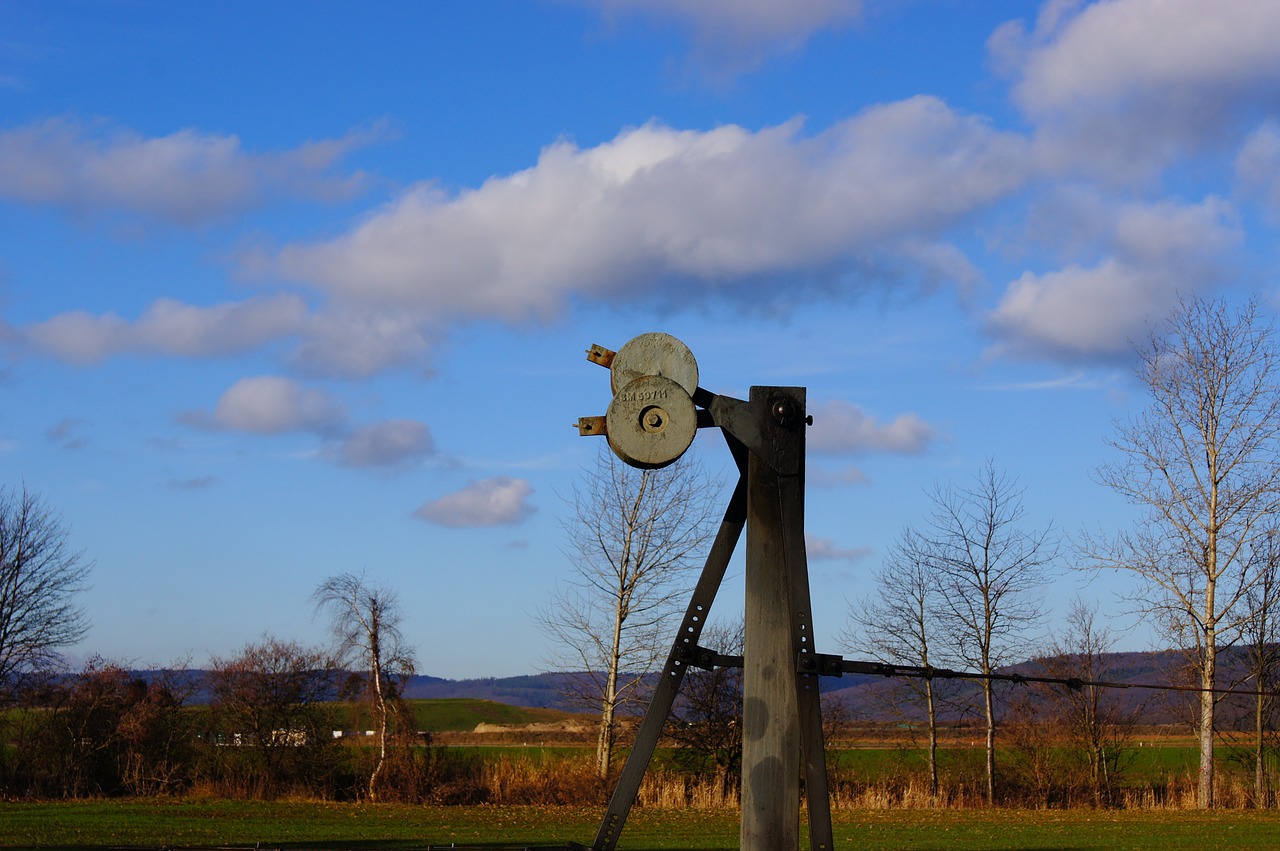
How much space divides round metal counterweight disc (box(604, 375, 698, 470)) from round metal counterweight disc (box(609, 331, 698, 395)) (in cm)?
6

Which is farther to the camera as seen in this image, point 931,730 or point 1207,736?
point 931,730

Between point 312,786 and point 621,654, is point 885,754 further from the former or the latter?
point 312,786

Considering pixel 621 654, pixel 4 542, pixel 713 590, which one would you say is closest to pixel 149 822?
pixel 621 654

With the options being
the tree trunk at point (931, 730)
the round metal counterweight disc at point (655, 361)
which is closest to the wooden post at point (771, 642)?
the round metal counterweight disc at point (655, 361)

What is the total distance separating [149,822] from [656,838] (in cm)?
885

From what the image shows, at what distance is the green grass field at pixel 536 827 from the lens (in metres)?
17.8

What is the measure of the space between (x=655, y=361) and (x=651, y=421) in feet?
0.92

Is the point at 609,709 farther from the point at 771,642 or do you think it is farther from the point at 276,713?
the point at 771,642

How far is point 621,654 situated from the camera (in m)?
32.0

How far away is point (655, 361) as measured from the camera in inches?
213

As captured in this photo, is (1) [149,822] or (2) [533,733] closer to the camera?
(1) [149,822]

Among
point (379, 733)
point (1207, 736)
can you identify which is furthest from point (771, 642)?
point (379, 733)

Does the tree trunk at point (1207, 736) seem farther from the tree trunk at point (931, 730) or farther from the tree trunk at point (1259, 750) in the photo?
the tree trunk at point (931, 730)

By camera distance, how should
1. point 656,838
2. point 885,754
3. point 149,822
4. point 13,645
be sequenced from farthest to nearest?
point 885,754
point 13,645
point 149,822
point 656,838
